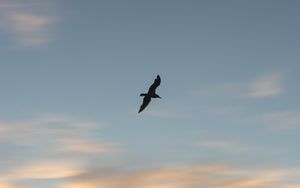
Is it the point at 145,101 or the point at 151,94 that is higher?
the point at 151,94

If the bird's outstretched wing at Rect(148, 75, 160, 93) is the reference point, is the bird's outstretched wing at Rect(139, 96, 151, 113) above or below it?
below

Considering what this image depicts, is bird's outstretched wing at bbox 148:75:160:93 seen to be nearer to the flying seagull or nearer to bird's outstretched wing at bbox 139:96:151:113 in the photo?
the flying seagull

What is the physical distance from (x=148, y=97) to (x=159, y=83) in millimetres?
2302

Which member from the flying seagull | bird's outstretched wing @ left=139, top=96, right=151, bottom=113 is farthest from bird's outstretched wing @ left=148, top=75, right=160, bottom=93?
bird's outstretched wing @ left=139, top=96, right=151, bottom=113

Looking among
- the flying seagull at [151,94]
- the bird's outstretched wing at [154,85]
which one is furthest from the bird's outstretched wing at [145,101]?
the bird's outstretched wing at [154,85]

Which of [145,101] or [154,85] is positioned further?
[145,101]

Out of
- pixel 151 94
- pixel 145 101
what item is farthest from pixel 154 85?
pixel 145 101

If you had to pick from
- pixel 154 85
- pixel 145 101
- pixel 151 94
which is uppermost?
pixel 154 85

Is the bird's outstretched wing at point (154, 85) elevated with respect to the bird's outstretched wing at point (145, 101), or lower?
elevated

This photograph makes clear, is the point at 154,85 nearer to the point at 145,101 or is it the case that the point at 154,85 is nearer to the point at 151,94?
the point at 151,94

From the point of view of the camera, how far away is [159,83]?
A: 98.4ft

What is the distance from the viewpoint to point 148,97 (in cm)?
3023

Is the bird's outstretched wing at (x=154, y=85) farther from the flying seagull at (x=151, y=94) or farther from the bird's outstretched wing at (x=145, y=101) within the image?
the bird's outstretched wing at (x=145, y=101)
